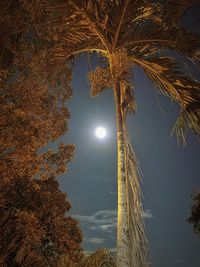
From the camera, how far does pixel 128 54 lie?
335 inches

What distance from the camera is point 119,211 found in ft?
24.0

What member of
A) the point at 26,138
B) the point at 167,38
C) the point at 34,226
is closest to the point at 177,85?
the point at 167,38

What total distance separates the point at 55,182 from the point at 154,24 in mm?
6798

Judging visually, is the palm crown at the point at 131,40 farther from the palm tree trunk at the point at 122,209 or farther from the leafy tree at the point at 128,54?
the palm tree trunk at the point at 122,209

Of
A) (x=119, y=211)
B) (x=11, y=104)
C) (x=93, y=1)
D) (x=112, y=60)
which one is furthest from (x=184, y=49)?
(x=11, y=104)

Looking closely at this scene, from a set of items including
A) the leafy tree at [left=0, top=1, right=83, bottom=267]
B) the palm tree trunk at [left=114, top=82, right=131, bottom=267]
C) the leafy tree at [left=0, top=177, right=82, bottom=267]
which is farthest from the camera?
the leafy tree at [left=0, top=177, right=82, bottom=267]

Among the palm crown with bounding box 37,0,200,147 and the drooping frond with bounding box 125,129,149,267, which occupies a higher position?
the palm crown with bounding box 37,0,200,147

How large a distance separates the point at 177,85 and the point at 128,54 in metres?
1.19

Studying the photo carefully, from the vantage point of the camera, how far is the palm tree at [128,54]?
291 inches

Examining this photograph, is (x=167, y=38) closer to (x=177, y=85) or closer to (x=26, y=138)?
(x=177, y=85)

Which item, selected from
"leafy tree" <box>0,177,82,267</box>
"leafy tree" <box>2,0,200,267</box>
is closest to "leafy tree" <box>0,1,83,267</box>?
"leafy tree" <box>0,177,82,267</box>

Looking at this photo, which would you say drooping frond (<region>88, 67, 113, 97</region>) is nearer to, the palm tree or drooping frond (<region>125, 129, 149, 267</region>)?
the palm tree

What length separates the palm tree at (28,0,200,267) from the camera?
7387 mm

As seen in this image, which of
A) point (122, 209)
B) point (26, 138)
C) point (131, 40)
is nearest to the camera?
point (122, 209)
